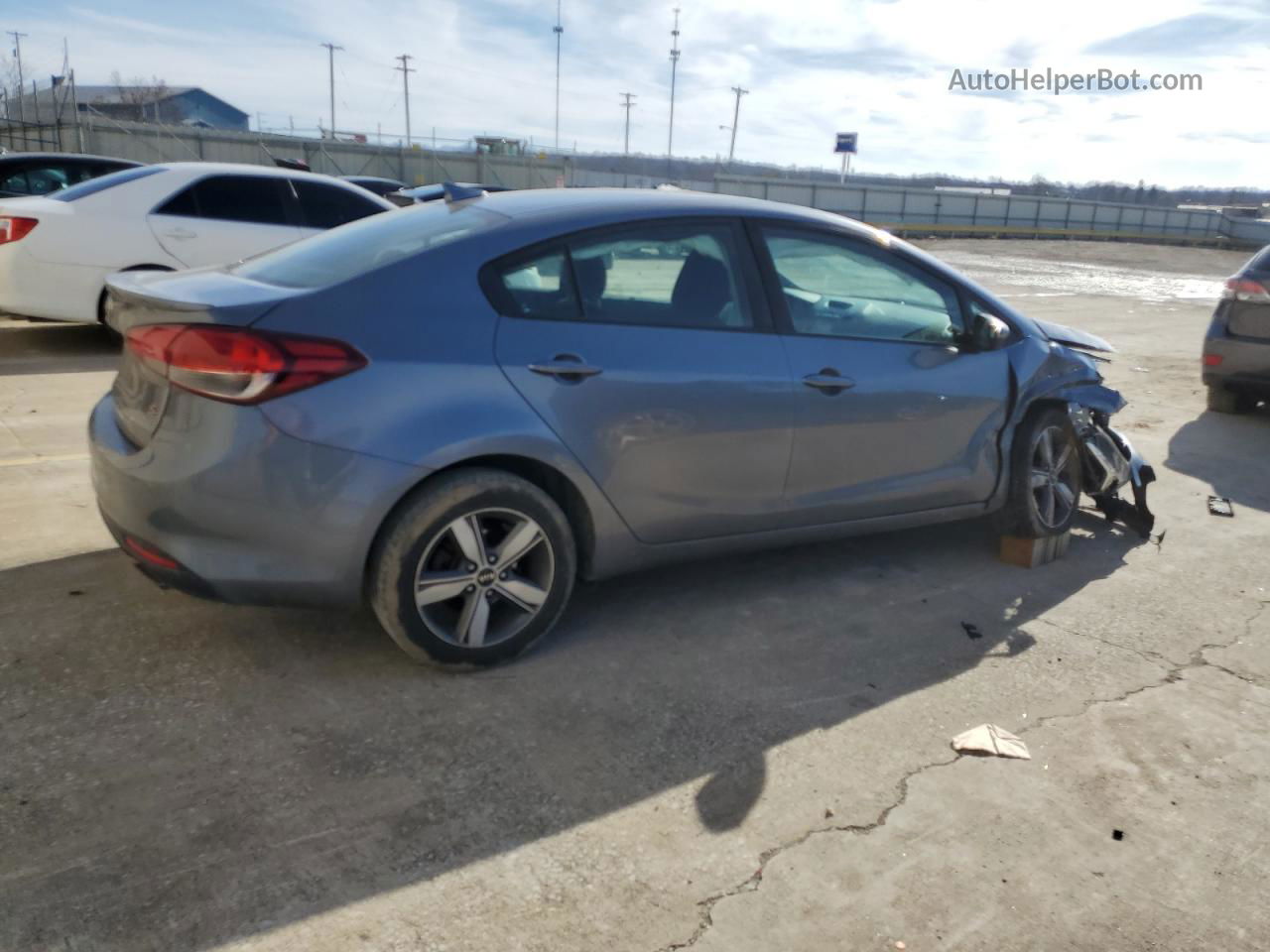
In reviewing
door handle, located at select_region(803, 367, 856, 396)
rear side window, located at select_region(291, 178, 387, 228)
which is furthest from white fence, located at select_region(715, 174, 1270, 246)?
door handle, located at select_region(803, 367, 856, 396)

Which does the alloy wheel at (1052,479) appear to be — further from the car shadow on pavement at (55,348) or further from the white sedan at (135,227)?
the car shadow on pavement at (55,348)

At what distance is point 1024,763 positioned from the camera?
329 centimetres

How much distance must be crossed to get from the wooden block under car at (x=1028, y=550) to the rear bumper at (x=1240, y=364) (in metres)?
4.69

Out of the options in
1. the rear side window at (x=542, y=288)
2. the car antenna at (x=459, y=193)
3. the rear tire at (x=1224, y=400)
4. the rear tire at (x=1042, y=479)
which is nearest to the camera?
the rear side window at (x=542, y=288)

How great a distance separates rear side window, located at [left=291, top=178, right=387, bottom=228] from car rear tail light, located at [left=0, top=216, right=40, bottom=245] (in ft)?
7.25

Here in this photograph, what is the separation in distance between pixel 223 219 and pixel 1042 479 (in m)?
7.24

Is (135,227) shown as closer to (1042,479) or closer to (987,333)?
(987,333)

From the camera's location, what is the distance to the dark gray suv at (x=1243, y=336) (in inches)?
335

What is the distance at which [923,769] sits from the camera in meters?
3.22

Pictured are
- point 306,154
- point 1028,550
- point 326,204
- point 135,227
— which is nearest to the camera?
point 1028,550

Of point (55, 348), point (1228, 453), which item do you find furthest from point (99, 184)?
point (1228, 453)

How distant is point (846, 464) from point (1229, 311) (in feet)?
20.2

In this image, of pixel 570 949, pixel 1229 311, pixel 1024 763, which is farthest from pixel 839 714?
pixel 1229 311

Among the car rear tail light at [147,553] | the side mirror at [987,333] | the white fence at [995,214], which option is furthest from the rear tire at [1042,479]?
the white fence at [995,214]
